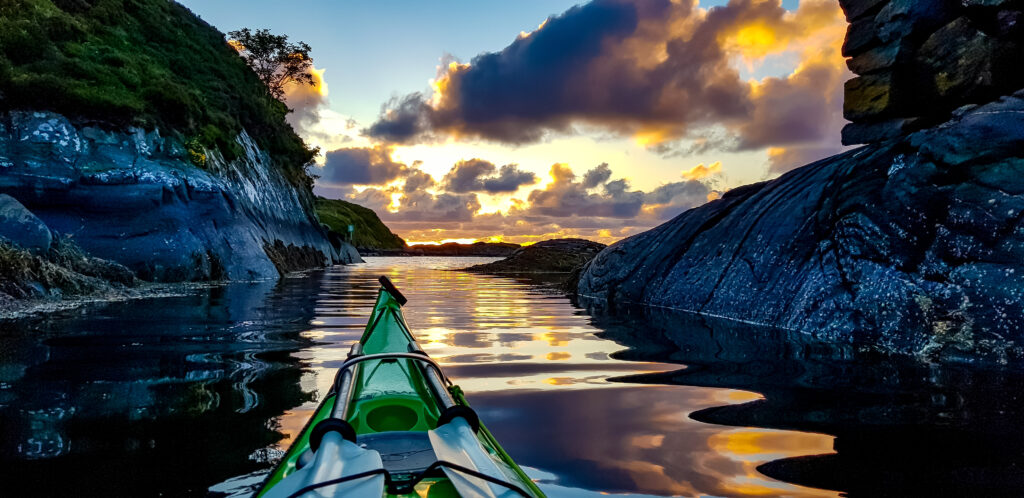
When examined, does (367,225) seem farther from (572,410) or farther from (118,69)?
(572,410)

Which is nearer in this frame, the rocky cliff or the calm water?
the calm water

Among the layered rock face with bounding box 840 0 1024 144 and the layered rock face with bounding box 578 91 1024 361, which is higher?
the layered rock face with bounding box 840 0 1024 144

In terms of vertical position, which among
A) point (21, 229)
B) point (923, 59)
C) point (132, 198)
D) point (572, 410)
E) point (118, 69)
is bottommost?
point (572, 410)

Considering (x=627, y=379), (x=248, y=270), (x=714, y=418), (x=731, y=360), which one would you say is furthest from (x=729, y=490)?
(x=248, y=270)

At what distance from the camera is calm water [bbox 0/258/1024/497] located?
2.30 m

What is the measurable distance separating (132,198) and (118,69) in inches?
195

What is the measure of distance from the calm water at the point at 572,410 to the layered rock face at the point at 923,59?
4086 millimetres

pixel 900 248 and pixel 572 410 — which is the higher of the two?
pixel 900 248

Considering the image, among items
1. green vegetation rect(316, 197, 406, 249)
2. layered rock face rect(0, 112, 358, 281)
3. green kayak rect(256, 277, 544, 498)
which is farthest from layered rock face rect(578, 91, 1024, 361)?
green vegetation rect(316, 197, 406, 249)

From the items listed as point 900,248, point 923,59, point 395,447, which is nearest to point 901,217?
point 900,248

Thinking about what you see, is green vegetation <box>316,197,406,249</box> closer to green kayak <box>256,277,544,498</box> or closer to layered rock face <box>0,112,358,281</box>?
layered rock face <box>0,112,358,281</box>

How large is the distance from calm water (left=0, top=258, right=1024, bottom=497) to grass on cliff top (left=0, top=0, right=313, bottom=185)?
9.71 meters

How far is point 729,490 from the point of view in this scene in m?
2.20

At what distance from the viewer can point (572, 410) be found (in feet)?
11.0
